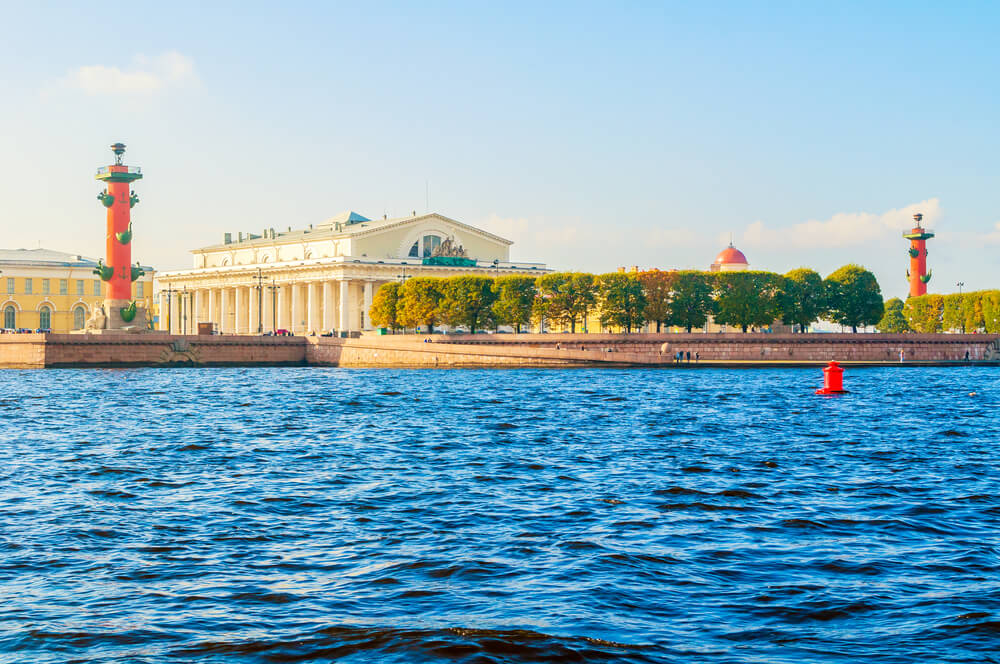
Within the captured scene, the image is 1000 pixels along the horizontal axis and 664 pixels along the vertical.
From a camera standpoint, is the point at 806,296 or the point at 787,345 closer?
the point at 787,345

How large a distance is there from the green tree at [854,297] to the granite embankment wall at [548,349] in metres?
5.92

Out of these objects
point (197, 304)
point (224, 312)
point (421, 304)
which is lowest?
point (421, 304)

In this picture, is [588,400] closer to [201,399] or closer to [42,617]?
[201,399]

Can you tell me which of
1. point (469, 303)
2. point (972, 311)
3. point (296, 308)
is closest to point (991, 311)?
point (972, 311)

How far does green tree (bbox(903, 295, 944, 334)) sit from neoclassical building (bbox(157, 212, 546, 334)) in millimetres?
35741

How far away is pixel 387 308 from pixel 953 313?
4515 cm

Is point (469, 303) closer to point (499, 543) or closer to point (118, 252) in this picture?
point (118, 252)

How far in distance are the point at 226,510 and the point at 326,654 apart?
7162 mm

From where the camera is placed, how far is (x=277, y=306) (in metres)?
118

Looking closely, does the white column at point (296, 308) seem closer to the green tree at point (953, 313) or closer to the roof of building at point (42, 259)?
the roof of building at point (42, 259)

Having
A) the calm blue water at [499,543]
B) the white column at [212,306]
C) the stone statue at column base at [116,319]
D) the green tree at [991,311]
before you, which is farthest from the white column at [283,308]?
the calm blue water at [499,543]

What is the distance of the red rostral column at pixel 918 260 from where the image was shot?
118625mm

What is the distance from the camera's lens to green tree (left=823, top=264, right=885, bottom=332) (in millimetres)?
85062

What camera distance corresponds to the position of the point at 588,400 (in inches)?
1641
